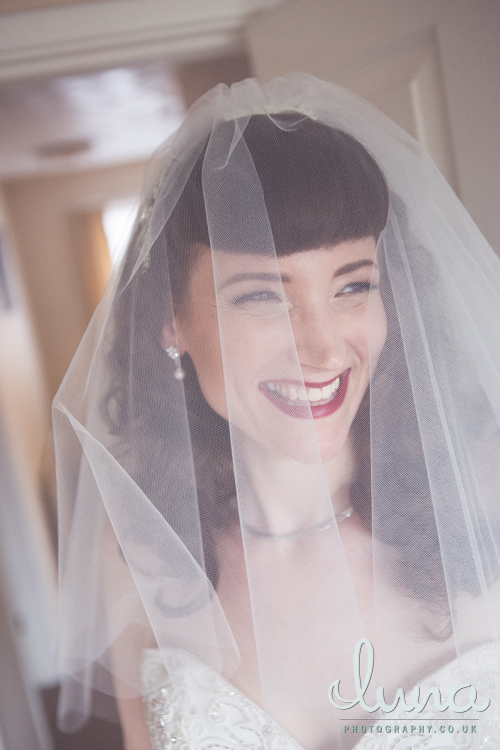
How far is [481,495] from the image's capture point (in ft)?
→ 2.56

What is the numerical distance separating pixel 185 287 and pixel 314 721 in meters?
0.72

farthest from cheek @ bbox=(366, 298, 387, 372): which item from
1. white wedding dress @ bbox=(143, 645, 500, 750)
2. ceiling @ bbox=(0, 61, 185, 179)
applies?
ceiling @ bbox=(0, 61, 185, 179)

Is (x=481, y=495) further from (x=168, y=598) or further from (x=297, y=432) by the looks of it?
(x=168, y=598)

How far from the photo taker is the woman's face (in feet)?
2.60

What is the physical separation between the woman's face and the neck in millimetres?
38

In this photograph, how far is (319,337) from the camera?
2.63 ft

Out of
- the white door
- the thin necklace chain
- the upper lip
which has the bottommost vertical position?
the thin necklace chain

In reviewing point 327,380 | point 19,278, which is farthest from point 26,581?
point 327,380

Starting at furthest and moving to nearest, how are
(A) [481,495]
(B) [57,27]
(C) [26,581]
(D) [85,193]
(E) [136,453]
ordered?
(D) [85,193] < (C) [26,581] < (B) [57,27] < (E) [136,453] < (A) [481,495]

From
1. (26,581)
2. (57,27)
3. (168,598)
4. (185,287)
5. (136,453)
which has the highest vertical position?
(57,27)

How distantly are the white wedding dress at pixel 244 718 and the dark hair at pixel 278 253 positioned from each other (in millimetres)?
140

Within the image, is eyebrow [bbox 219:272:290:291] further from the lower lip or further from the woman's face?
the lower lip

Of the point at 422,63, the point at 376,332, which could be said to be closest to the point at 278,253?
the point at 376,332

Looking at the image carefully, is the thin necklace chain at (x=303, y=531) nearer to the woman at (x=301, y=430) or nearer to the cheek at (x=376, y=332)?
the woman at (x=301, y=430)
